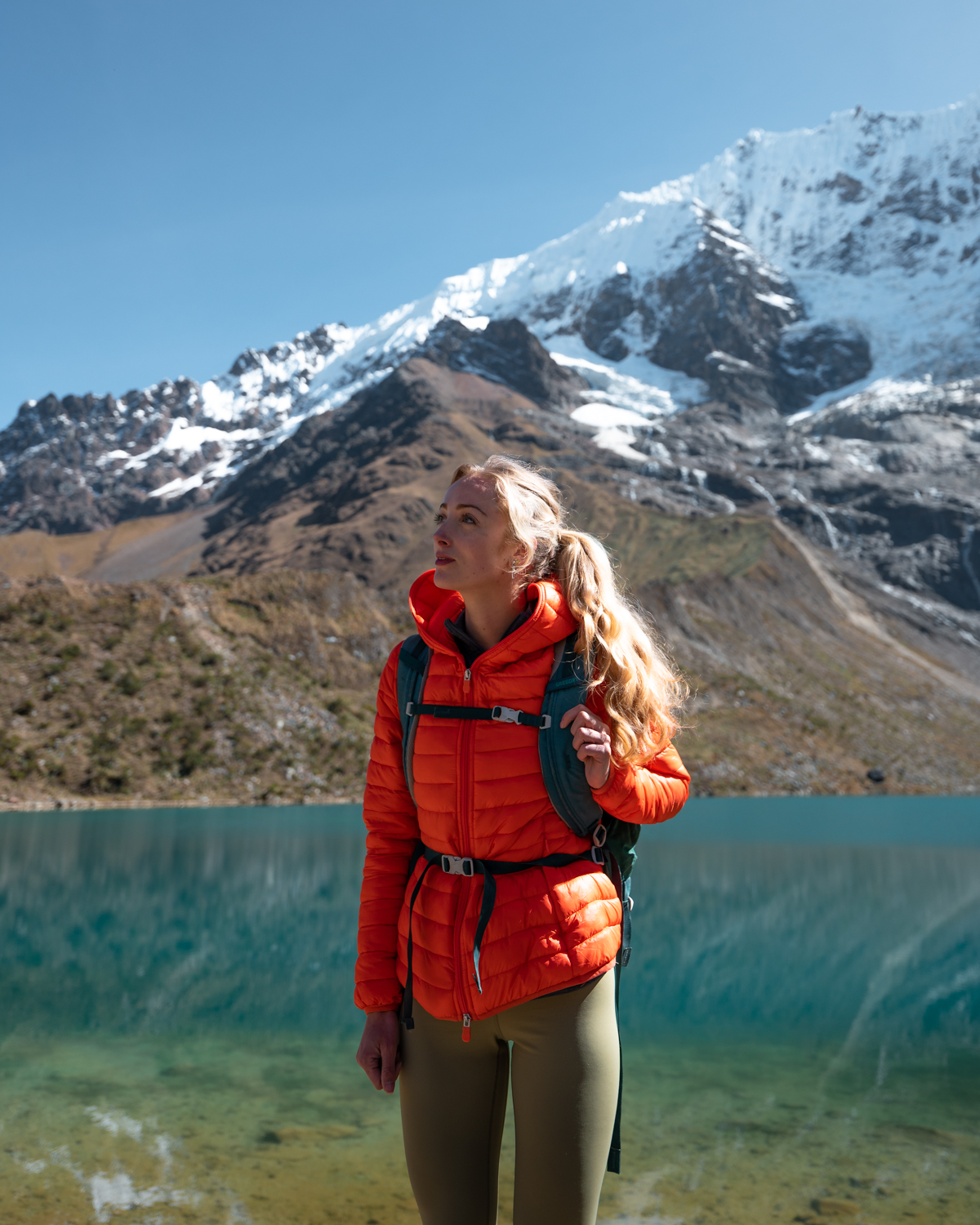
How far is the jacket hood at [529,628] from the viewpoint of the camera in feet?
9.09

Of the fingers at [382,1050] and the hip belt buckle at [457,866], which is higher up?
the hip belt buckle at [457,866]

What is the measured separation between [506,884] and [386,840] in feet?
1.64

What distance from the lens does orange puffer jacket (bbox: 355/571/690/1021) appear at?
8.59ft

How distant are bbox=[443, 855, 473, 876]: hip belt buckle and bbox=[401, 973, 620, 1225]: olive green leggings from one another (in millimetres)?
393

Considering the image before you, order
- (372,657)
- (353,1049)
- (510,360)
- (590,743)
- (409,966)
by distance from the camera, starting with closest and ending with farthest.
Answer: (590,743), (409,966), (353,1049), (372,657), (510,360)

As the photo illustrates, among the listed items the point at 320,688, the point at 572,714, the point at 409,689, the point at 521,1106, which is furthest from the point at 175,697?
the point at 572,714

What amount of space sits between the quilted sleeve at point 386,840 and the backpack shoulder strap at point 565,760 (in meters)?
0.53

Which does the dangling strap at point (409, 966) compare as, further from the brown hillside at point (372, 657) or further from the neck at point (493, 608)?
the brown hillside at point (372, 657)

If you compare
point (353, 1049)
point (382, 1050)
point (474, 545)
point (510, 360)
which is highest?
point (510, 360)

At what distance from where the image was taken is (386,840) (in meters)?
3.00

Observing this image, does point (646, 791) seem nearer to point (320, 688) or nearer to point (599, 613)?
point (599, 613)

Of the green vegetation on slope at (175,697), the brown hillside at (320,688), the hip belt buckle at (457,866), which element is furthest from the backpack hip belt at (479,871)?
the green vegetation on slope at (175,697)

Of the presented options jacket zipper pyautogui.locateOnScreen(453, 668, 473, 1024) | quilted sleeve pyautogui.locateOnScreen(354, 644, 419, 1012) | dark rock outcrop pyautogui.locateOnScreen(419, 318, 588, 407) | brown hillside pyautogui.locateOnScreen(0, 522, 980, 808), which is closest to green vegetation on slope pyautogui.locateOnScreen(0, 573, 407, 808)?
brown hillside pyautogui.locateOnScreen(0, 522, 980, 808)

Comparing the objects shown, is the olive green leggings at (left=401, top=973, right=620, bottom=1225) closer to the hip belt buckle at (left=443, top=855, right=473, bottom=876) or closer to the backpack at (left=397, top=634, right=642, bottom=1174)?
the backpack at (left=397, top=634, right=642, bottom=1174)
